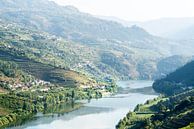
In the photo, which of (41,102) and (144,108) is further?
(41,102)

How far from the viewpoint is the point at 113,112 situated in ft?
582

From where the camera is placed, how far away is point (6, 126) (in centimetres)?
14662

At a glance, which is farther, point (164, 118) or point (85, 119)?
point (85, 119)

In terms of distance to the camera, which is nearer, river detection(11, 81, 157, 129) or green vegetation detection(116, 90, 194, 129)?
green vegetation detection(116, 90, 194, 129)

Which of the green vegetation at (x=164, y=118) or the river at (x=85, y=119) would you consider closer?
the green vegetation at (x=164, y=118)

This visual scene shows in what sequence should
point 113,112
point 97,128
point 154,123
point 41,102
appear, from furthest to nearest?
point 41,102 < point 113,112 < point 97,128 < point 154,123

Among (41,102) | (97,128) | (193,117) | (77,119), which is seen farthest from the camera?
(41,102)

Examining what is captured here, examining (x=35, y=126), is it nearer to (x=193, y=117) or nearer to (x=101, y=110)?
(x=101, y=110)

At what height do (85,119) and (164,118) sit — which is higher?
(164,118)

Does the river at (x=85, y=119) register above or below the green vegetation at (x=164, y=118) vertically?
below

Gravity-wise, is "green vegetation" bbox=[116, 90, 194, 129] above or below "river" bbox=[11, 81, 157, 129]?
above

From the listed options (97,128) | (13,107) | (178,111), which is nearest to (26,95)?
(13,107)

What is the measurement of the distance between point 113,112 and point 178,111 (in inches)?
2223

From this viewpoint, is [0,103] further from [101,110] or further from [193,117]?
[193,117]
